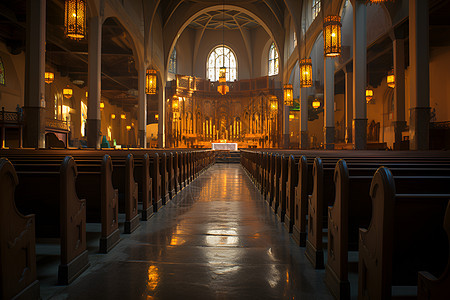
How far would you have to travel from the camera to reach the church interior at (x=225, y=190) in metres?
1.57

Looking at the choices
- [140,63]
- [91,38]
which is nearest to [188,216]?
[91,38]

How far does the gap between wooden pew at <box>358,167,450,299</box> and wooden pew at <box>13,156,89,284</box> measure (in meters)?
1.87

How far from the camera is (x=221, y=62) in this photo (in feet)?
93.0

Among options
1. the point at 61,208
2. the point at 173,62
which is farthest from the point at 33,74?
the point at 173,62

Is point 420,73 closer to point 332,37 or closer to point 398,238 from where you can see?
point 332,37

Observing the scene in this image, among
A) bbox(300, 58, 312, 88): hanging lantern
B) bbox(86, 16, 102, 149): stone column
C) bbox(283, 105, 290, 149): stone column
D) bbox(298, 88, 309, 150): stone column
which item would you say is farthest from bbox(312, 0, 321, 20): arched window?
bbox(86, 16, 102, 149): stone column

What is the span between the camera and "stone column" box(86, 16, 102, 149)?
34.7ft

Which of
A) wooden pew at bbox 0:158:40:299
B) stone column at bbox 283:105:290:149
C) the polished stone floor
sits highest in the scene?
stone column at bbox 283:105:290:149

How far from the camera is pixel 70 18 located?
260 inches

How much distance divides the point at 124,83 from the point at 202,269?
22450 millimetres

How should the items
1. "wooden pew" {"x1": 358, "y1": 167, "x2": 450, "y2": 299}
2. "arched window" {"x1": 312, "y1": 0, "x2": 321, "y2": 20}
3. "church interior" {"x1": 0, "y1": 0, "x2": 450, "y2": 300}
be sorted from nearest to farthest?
"wooden pew" {"x1": 358, "y1": 167, "x2": 450, "y2": 299} < "church interior" {"x1": 0, "y1": 0, "x2": 450, "y2": 300} < "arched window" {"x1": 312, "y1": 0, "x2": 321, "y2": 20}

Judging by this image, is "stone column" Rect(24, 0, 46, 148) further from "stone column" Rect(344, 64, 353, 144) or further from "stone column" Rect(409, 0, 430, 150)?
"stone column" Rect(344, 64, 353, 144)

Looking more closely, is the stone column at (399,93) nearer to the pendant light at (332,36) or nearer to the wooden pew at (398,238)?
the pendant light at (332,36)

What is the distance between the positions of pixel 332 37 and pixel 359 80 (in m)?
2.34
